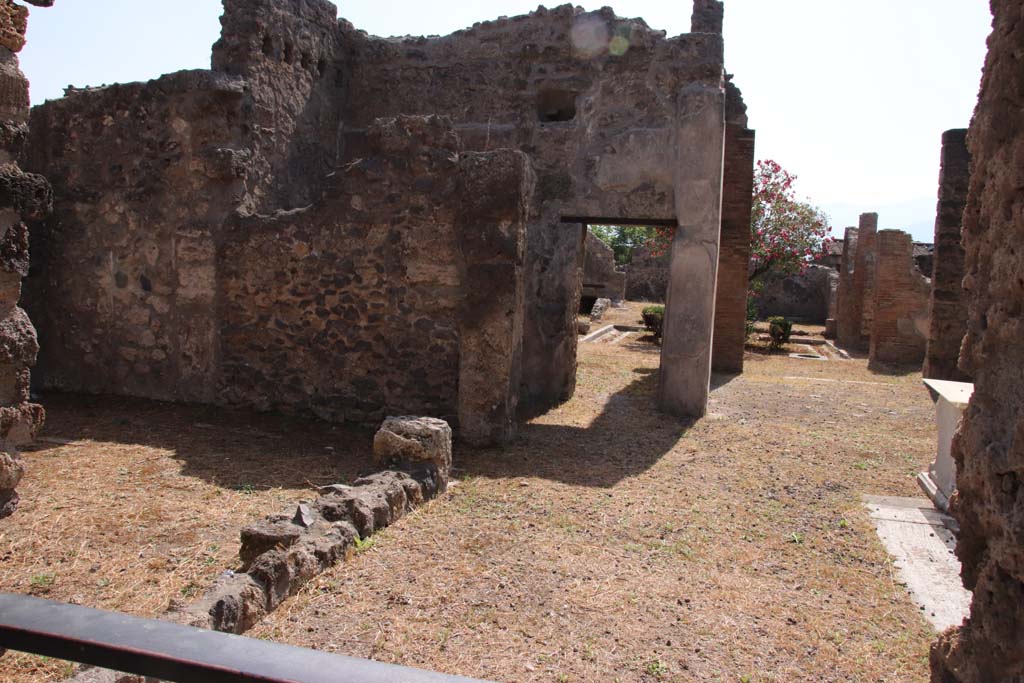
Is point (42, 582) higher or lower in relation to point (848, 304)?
lower

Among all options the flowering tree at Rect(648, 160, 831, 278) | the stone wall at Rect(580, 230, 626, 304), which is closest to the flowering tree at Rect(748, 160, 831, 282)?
the flowering tree at Rect(648, 160, 831, 278)

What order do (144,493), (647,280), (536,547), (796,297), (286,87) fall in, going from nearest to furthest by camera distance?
1. (536,547)
2. (144,493)
3. (286,87)
4. (796,297)
5. (647,280)

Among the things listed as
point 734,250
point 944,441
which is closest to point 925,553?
point 944,441

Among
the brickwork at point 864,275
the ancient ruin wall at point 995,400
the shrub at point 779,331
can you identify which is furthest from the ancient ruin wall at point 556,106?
the brickwork at point 864,275

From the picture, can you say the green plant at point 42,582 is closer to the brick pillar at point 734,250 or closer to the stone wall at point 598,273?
the brick pillar at point 734,250

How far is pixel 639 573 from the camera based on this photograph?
3.94 meters

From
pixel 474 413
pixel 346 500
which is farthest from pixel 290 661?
pixel 474 413

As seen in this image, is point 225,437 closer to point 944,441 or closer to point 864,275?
point 944,441

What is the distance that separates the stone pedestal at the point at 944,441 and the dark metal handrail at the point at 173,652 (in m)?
5.25

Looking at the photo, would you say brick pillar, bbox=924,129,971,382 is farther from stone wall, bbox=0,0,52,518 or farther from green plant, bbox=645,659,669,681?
stone wall, bbox=0,0,52,518

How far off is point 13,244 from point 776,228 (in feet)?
55.7

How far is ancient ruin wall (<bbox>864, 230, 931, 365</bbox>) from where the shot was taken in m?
14.2

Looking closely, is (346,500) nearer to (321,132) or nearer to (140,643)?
(140,643)

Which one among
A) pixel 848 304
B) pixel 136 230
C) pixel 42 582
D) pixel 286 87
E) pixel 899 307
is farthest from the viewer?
pixel 848 304
